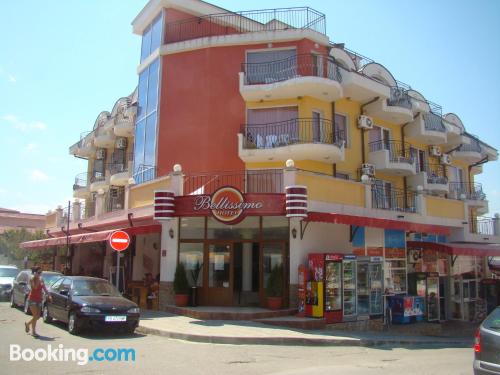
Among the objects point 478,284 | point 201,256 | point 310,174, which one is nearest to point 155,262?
point 201,256

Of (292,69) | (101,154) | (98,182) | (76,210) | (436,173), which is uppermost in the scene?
(292,69)

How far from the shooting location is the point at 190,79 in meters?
22.8

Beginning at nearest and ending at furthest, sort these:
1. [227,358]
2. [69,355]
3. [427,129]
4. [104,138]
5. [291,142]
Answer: [69,355], [227,358], [291,142], [427,129], [104,138]

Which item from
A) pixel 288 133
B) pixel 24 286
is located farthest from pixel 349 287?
pixel 24 286

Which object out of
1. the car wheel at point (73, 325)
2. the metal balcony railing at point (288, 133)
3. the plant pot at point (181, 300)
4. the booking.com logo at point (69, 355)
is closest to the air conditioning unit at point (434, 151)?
the metal balcony railing at point (288, 133)

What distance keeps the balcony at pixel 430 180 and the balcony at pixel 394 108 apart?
3.20 meters

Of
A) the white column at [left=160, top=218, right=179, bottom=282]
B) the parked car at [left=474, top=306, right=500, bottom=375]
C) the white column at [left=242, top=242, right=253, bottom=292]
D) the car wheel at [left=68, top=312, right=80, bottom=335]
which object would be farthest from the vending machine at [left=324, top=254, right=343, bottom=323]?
the parked car at [left=474, top=306, right=500, bottom=375]

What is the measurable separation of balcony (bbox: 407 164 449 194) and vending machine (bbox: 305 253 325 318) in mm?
11490

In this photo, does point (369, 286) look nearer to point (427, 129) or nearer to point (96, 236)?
point (96, 236)

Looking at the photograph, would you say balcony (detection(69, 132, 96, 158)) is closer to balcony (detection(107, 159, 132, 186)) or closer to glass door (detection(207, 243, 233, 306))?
balcony (detection(107, 159, 132, 186))

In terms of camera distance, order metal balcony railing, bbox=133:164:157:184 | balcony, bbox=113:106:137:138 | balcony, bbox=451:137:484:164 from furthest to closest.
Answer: balcony, bbox=451:137:484:164 < balcony, bbox=113:106:137:138 < metal balcony railing, bbox=133:164:157:184

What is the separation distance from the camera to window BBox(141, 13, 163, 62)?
24453 mm

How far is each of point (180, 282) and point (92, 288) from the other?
4.25m

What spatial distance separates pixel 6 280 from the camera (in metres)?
25.3
